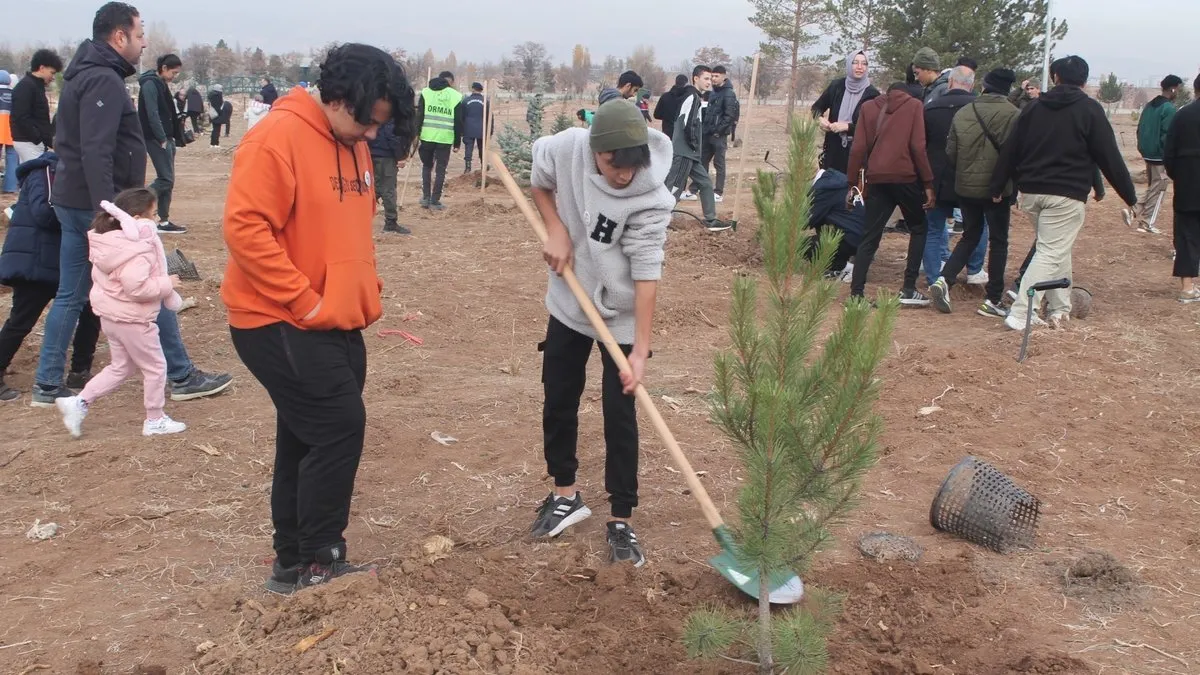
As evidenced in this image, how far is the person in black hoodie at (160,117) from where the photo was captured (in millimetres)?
9266

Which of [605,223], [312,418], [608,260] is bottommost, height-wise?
[312,418]

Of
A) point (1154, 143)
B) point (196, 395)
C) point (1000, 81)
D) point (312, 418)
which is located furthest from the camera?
point (1154, 143)

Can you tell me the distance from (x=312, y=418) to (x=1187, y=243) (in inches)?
281

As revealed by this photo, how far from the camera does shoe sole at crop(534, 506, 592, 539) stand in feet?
12.6

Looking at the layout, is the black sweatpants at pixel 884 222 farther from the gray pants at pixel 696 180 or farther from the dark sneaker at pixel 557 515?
the dark sneaker at pixel 557 515

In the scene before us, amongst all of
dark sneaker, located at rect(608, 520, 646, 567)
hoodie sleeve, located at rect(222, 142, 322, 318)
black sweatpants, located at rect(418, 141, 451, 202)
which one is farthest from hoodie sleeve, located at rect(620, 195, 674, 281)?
black sweatpants, located at rect(418, 141, 451, 202)

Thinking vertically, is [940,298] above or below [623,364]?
below

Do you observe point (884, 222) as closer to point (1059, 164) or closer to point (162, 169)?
point (1059, 164)

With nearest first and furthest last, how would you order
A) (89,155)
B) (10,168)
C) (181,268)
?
(89,155) < (181,268) < (10,168)

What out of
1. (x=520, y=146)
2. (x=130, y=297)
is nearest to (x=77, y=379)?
(x=130, y=297)

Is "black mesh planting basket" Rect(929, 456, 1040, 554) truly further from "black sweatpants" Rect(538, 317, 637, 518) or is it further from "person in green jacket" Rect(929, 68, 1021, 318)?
"person in green jacket" Rect(929, 68, 1021, 318)

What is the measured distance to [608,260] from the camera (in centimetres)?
335

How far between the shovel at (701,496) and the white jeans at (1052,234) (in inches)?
175

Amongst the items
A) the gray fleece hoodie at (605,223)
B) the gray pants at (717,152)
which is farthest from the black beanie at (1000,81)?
the gray fleece hoodie at (605,223)
